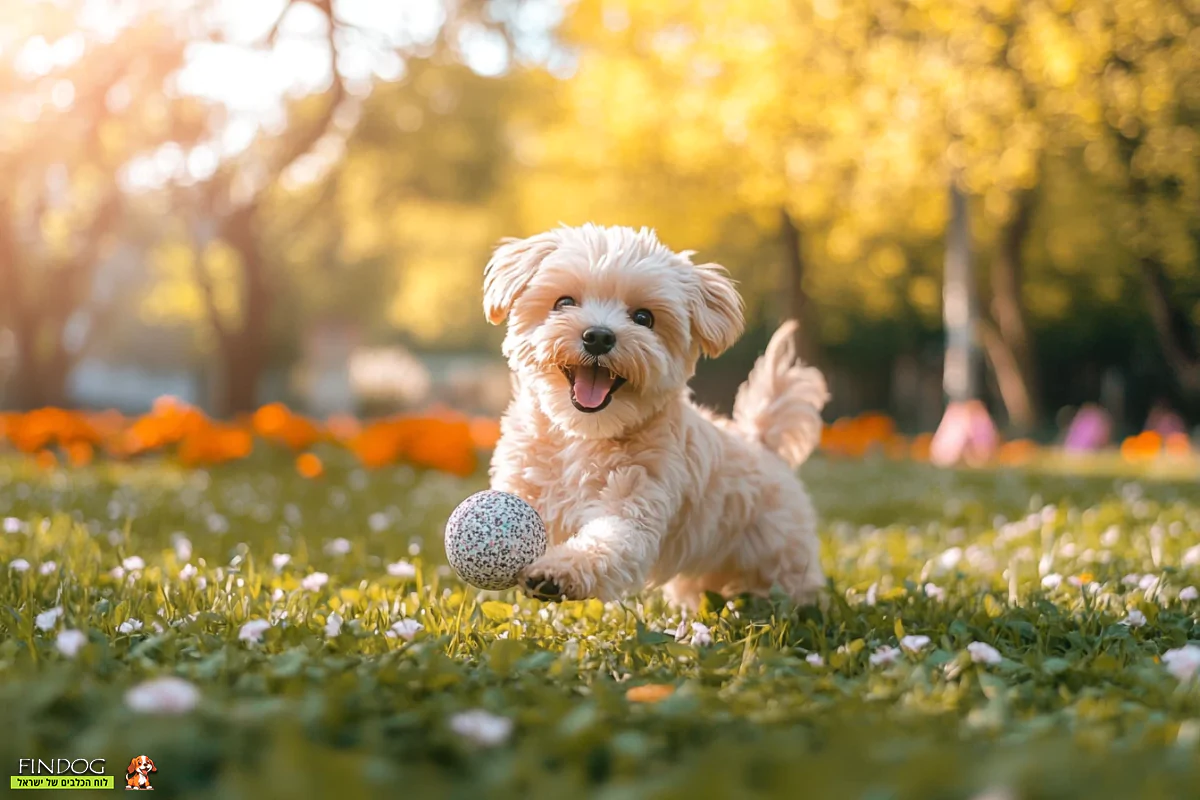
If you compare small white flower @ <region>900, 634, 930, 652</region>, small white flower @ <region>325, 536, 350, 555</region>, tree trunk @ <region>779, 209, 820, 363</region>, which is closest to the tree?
tree trunk @ <region>779, 209, 820, 363</region>

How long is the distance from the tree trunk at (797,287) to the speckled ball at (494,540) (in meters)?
16.1

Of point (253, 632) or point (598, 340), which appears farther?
point (598, 340)

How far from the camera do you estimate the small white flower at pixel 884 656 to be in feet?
9.75

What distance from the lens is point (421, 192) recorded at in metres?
20.6

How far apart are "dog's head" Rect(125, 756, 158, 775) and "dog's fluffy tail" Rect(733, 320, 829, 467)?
323 cm

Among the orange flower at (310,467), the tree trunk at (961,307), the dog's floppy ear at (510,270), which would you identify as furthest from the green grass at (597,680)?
the tree trunk at (961,307)

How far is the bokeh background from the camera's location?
1306 cm

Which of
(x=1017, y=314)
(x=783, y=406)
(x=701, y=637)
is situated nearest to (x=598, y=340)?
(x=701, y=637)

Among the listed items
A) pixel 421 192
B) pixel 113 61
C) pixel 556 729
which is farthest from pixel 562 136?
pixel 556 729

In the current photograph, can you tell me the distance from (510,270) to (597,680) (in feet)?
5.71

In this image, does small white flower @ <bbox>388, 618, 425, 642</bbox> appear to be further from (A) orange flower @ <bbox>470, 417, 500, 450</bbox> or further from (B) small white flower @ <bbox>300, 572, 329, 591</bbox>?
(A) orange flower @ <bbox>470, 417, 500, 450</bbox>

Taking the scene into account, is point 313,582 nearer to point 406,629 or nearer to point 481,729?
point 406,629

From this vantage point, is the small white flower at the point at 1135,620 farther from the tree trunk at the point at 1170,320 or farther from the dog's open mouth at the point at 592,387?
the tree trunk at the point at 1170,320

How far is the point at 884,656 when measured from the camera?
9.80 feet
